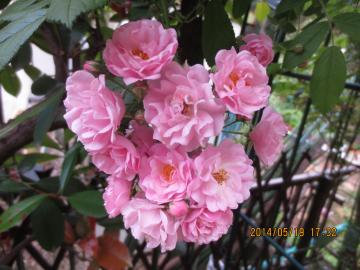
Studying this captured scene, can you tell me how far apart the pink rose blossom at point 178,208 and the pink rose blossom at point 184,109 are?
0.18ft

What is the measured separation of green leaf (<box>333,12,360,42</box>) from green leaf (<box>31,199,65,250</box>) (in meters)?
0.64

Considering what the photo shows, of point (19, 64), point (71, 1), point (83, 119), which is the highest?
point (71, 1)

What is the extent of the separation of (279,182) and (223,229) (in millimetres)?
758

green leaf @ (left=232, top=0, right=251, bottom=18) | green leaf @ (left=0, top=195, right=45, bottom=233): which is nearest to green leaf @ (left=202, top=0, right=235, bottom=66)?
green leaf @ (left=232, top=0, right=251, bottom=18)

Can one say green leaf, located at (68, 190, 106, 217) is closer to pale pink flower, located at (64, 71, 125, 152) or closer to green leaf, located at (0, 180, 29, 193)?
green leaf, located at (0, 180, 29, 193)

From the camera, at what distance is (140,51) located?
1.10 feet

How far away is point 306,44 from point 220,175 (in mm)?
198

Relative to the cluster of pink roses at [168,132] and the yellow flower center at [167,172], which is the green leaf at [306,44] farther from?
the yellow flower center at [167,172]

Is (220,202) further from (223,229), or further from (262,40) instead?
(262,40)

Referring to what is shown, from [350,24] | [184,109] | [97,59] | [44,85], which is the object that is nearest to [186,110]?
[184,109]

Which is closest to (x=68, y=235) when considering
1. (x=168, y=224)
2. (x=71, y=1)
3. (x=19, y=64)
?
(x=19, y=64)

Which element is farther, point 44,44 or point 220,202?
point 44,44

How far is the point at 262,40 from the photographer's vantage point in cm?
40

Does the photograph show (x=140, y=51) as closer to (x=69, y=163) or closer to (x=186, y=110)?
(x=186, y=110)
